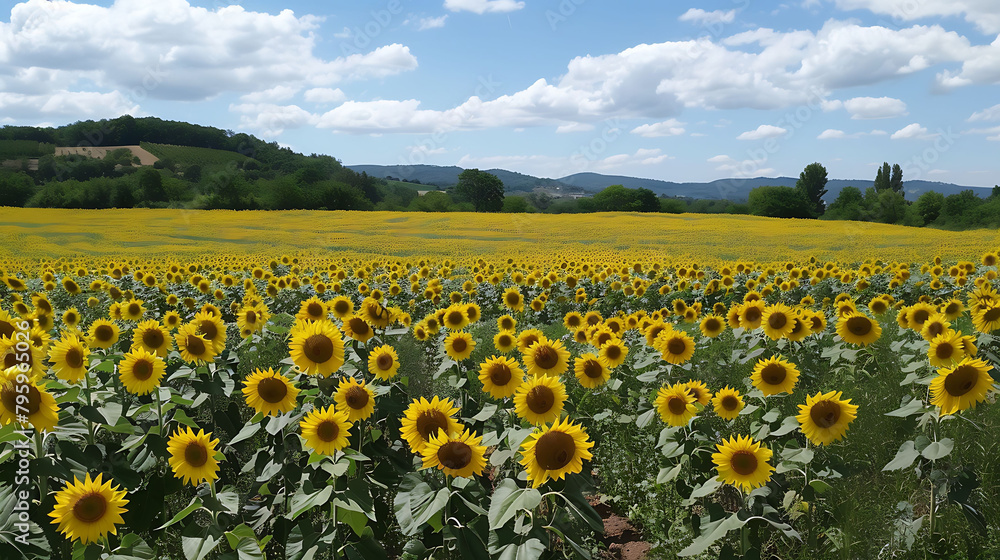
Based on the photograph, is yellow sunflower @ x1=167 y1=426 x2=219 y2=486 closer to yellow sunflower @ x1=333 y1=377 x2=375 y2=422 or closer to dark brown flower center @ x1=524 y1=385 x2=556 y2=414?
yellow sunflower @ x1=333 y1=377 x2=375 y2=422

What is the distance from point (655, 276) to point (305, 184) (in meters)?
45.5

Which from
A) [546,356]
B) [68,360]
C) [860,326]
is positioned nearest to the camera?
[68,360]

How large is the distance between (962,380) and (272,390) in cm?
369

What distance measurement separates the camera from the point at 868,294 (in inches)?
441

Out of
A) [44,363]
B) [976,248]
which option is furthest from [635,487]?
[976,248]

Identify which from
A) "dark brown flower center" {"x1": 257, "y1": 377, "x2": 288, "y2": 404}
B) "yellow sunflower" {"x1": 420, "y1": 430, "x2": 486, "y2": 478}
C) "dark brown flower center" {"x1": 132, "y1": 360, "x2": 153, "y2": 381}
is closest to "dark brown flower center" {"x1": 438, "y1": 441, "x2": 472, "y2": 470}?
"yellow sunflower" {"x1": 420, "y1": 430, "x2": 486, "y2": 478}

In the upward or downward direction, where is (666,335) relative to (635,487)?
upward

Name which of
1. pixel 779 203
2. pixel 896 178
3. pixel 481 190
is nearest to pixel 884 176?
pixel 896 178

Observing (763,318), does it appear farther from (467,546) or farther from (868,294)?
(868,294)

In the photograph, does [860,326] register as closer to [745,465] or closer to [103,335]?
[745,465]

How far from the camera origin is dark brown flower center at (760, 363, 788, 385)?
161 inches

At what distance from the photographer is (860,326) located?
16.7 feet

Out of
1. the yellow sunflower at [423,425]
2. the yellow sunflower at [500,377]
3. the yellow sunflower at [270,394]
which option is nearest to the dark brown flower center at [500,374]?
the yellow sunflower at [500,377]

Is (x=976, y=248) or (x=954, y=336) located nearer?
(x=954, y=336)
